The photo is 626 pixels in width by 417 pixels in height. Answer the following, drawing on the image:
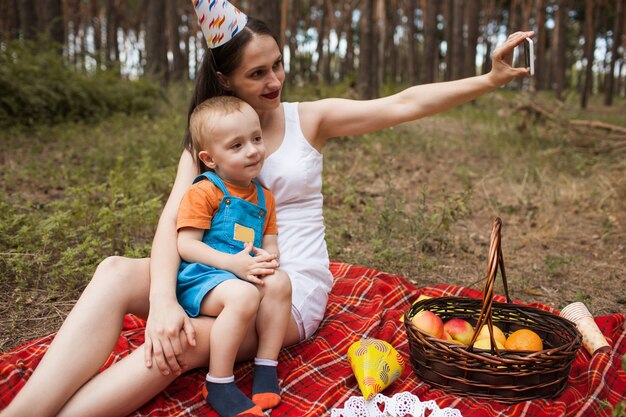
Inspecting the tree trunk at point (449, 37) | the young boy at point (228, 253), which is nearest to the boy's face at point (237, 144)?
the young boy at point (228, 253)

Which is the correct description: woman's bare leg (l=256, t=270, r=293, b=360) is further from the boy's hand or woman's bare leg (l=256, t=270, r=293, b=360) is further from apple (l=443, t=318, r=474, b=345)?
apple (l=443, t=318, r=474, b=345)

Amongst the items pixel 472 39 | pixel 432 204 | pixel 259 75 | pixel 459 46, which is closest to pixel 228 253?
pixel 259 75

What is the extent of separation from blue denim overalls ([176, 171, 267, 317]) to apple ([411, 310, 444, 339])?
733 mm

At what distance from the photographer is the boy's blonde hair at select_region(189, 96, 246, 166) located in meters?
2.21

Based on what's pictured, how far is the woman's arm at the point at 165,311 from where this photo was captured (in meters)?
1.96

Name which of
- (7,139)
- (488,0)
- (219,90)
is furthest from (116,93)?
(488,0)

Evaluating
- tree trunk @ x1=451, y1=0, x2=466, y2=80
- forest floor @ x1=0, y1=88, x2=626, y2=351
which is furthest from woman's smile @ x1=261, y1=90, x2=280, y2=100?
tree trunk @ x1=451, y1=0, x2=466, y2=80

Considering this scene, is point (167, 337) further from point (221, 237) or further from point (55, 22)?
point (55, 22)

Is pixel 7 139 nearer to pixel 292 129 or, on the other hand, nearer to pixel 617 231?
pixel 292 129

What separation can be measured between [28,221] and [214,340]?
2.36 metres

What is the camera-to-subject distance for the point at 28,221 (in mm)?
3754

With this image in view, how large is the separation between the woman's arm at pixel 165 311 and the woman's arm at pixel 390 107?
0.87 meters

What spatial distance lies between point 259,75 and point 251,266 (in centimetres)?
85

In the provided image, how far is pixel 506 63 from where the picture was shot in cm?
236
